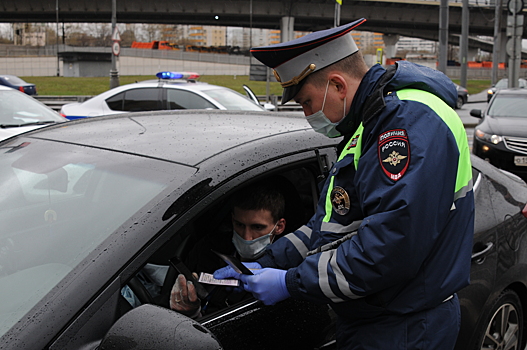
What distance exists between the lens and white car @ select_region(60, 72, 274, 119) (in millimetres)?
9859

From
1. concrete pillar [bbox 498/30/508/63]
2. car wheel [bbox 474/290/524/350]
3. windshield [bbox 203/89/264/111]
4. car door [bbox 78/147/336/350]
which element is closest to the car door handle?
car wheel [bbox 474/290/524/350]

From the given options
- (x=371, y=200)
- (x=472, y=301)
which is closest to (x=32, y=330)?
(x=371, y=200)

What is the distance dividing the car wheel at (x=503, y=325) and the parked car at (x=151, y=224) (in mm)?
11

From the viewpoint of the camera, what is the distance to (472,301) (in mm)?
2412

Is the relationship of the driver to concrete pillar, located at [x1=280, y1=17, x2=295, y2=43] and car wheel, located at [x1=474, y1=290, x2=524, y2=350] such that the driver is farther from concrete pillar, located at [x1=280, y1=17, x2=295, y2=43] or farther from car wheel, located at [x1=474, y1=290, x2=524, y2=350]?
concrete pillar, located at [x1=280, y1=17, x2=295, y2=43]

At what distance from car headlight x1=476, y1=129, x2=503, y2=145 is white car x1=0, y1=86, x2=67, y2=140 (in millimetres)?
6700

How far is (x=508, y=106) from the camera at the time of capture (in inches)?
412

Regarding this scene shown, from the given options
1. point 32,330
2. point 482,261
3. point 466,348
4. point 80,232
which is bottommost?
point 466,348

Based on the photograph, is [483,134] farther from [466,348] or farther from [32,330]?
[32,330]

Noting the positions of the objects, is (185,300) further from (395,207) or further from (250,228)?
(395,207)

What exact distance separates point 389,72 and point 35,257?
1253 millimetres

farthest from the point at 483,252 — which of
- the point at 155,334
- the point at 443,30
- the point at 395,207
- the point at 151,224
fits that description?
the point at 443,30

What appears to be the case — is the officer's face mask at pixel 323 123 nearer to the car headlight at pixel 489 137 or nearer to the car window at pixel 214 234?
the car window at pixel 214 234

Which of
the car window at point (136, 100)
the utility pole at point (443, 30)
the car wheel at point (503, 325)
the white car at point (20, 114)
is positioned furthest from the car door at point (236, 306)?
the utility pole at point (443, 30)
